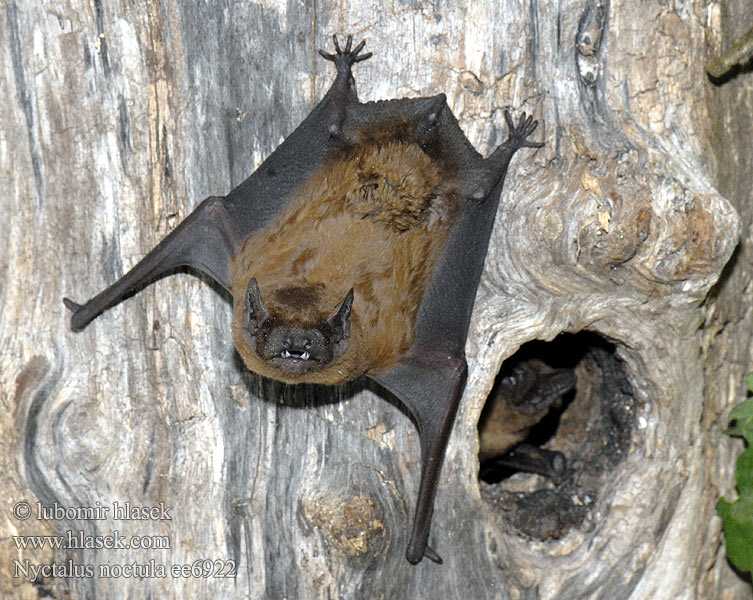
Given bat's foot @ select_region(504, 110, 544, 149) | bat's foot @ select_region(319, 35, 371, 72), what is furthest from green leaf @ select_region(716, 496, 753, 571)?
bat's foot @ select_region(319, 35, 371, 72)

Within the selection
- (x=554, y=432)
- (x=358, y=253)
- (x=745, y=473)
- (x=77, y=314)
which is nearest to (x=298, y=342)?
(x=358, y=253)

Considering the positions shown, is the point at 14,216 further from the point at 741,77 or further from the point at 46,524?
the point at 741,77

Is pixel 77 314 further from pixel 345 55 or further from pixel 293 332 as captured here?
Answer: pixel 345 55

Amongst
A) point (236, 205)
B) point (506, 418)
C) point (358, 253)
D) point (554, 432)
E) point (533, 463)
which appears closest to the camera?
point (358, 253)

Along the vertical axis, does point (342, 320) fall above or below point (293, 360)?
above

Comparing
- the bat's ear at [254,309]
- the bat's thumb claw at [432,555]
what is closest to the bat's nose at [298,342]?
the bat's ear at [254,309]

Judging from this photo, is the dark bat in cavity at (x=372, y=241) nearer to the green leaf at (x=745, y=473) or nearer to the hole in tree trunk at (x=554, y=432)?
the hole in tree trunk at (x=554, y=432)
